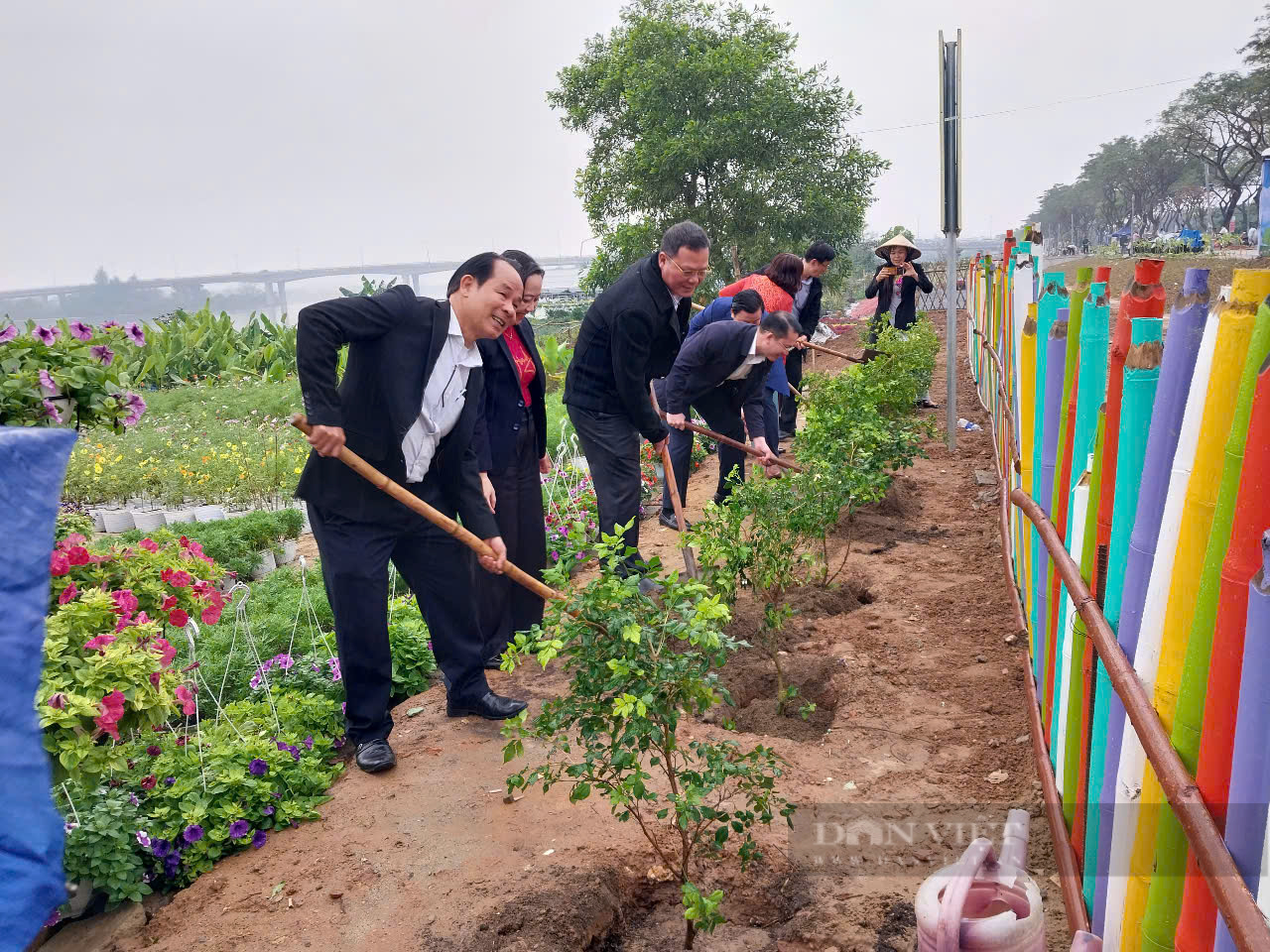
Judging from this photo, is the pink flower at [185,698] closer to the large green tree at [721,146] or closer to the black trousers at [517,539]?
the black trousers at [517,539]

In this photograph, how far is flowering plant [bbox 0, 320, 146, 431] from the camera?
278cm

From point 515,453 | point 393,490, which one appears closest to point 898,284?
point 515,453

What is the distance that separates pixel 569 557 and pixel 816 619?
247 cm

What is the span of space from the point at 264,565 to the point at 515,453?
364 cm

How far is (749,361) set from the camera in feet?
19.0

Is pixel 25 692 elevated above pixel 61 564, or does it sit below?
above

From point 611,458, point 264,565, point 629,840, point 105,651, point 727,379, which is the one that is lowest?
point 264,565

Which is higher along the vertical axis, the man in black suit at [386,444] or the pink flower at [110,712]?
the man in black suit at [386,444]

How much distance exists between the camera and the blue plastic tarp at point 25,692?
124 centimetres

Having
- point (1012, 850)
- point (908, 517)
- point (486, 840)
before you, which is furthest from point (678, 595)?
point (908, 517)

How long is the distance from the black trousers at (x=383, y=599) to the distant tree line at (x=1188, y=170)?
142ft

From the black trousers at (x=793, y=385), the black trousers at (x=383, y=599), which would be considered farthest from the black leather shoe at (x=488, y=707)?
the black trousers at (x=793, y=385)

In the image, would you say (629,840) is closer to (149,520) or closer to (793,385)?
(793,385)

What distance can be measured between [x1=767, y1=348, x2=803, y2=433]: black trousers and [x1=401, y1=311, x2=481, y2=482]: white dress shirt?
572cm
